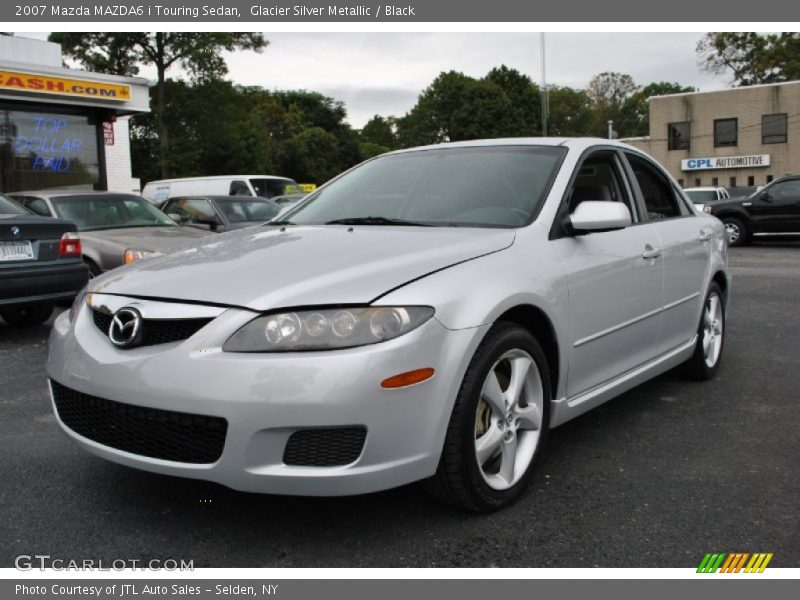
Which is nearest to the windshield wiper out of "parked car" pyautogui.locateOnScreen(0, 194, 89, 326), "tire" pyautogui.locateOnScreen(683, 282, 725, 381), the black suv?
"tire" pyautogui.locateOnScreen(683, 282, 725, 381)

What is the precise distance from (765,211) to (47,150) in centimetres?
1549

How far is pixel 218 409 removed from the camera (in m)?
2.66

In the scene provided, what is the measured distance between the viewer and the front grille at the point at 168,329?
9.20 feet

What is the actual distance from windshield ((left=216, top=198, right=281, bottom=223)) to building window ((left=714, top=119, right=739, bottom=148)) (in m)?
38.6

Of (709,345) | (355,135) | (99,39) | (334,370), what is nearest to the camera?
(334,370)

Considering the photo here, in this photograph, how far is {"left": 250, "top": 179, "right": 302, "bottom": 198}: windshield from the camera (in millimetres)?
22031

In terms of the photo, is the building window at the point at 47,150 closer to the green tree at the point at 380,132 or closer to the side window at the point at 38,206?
the side window at the point at 38,206

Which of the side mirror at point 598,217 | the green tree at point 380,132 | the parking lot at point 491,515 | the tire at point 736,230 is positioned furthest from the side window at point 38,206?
the green tree at point 380,132

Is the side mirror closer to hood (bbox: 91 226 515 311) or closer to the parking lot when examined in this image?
hood (bbox: 91 226 515 311)

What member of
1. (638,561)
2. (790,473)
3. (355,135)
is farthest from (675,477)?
(355,135)

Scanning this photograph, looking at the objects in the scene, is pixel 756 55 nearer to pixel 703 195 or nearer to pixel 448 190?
pixel 703 195

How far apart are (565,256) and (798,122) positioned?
45.9 meters

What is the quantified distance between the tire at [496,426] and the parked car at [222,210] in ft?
30.9

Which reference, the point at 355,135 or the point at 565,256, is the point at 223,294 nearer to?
the point at 565,256
